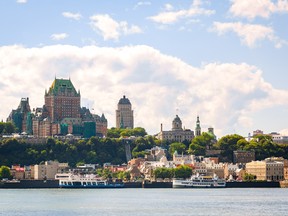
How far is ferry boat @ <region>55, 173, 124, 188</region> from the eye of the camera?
190125mm

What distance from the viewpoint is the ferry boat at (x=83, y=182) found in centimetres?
19012

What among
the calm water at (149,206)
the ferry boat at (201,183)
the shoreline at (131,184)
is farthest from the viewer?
the shoreline at (131,184)

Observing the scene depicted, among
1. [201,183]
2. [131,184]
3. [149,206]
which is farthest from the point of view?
[131,184]

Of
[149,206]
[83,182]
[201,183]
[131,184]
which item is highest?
[83,182]

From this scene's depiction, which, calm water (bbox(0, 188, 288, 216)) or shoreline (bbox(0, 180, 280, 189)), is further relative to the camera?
shoreline (bbox(0, 180, 280, 189))

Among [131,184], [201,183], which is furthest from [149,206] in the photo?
[131,184]

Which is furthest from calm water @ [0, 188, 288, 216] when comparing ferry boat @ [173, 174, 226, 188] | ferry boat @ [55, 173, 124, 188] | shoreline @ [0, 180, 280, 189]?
ferry boat @ [55, 173, 124, 188]

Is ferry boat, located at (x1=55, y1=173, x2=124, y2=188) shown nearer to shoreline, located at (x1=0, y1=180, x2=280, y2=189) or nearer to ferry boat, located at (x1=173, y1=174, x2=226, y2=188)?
shoreline, located at (x1=0, y1=180, x2=280, y2=189)

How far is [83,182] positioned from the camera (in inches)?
7549

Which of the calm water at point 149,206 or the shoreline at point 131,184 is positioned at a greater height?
the shoreline at point 131,184

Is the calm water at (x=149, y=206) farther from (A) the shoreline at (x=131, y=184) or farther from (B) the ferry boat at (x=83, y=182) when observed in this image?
(B) the ferry boat at (x=83, y=182)

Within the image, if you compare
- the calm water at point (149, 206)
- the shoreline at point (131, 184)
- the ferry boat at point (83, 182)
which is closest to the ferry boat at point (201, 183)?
the shoreline at point (131, 184)

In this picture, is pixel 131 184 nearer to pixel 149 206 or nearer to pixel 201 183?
pixel 201 183

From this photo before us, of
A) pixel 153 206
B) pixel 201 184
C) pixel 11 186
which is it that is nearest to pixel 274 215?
pixel 153 206
